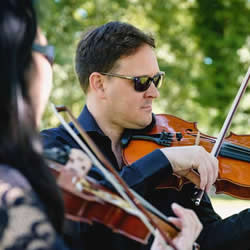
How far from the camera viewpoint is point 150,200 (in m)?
2.18

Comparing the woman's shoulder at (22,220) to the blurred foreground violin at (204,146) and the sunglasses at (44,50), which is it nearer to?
the sunglasses at (44,50)

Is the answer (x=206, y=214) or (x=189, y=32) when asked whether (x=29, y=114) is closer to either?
(x=206, y=214)

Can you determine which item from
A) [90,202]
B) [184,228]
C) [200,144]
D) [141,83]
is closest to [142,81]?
[141,83]

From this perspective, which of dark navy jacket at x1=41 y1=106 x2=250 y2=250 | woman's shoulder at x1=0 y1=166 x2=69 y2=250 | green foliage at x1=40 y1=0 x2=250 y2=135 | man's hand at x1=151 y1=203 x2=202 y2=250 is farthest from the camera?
green foliage at x1=40 y1=0 x2=250 y2=135

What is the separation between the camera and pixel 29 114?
97cm

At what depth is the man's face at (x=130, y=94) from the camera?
225 centimetres

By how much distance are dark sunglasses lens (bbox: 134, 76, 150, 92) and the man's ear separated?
0.62ft

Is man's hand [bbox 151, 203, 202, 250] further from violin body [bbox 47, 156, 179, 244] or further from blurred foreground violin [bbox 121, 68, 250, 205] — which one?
blurred foreground violin [bbox 121, 68, 250, 205]

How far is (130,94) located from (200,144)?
1.60 feet

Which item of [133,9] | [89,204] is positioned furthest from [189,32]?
[89,204]

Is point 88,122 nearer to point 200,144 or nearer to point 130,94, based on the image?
point 130,94

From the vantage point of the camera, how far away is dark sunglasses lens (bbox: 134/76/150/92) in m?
2.23

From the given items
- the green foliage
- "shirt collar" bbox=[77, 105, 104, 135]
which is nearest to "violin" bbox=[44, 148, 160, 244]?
"shirt collar" bbox=[77, 105, 104, 135]

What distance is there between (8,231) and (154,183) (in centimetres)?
101
